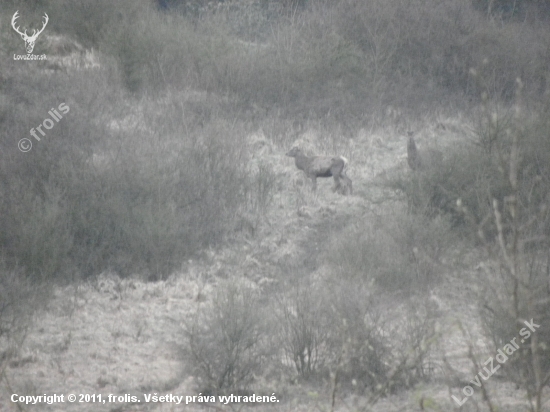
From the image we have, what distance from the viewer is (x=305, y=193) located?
35.7ft

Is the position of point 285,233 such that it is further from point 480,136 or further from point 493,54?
point 493,54

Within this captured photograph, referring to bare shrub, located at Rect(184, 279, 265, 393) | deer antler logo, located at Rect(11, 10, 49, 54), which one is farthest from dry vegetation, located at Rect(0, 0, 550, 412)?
deer antler logo, located at Rect(11, 10, 49, 54)

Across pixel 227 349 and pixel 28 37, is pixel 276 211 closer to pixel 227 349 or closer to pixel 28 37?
pixel 227 349

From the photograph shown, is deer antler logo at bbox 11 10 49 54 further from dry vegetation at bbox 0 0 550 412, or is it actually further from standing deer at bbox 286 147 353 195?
standing deer at bbox 286 147 353 195

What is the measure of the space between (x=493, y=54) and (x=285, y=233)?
845cm

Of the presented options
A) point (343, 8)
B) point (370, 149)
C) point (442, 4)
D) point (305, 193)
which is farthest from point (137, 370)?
point (442, 4)

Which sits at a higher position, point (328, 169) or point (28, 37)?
point (28, 37)

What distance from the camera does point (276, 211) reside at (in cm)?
1048

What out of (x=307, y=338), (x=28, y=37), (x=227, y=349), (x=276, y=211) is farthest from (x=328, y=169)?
(x=28, y=37)

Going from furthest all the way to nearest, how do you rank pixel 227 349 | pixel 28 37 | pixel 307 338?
pixel 28 37 < pixel 307 338 < pixel 227 349

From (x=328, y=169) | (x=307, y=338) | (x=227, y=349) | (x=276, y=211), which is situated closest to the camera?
(x=227, y=349)

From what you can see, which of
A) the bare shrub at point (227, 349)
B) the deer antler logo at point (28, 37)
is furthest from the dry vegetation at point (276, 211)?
the deer antler logo at point (28, 37)

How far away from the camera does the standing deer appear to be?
10719 mm

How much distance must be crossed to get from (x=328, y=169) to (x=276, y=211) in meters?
1.00
